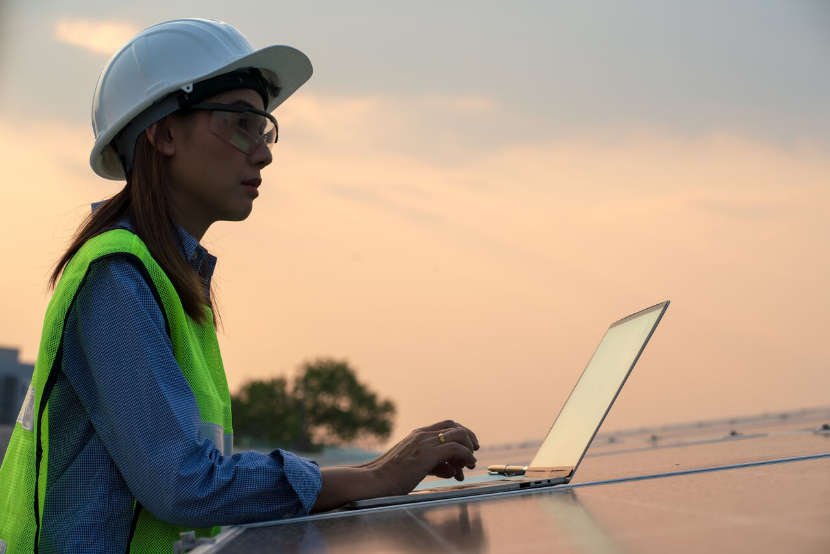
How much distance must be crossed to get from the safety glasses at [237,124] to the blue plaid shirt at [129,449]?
0.63m

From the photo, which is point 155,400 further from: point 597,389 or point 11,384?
point 11,384

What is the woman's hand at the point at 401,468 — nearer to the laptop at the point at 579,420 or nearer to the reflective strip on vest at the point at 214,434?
the laptop at the point at 579,420

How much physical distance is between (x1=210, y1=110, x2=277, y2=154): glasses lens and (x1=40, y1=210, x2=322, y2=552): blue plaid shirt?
0.63 metres

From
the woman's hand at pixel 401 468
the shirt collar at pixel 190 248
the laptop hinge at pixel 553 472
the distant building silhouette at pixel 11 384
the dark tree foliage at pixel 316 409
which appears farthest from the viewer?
the dark tree foliage at pixel 316 409

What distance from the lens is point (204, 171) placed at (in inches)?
93.8

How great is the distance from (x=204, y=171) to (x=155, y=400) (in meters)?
0.85

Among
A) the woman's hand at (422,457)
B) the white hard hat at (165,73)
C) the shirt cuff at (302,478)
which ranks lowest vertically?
the shirt cuff at (302,478)

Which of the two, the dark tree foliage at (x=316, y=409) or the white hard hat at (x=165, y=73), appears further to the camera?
the dark tree foliage at (x=316, y=409)

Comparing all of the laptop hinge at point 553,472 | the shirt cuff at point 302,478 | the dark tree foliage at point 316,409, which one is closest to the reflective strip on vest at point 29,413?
the shirt cuff at point 302,478

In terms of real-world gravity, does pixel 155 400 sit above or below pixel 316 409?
below

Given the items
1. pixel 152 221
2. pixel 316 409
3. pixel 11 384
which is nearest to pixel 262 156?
pixel 152 221

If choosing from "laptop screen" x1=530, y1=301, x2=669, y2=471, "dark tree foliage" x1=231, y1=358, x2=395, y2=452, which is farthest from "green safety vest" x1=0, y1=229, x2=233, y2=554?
"dark tree foliage" x1=231, y1=358, x2=395, y2=452

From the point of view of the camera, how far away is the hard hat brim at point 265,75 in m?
2.44

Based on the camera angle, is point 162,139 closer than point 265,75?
Yes
